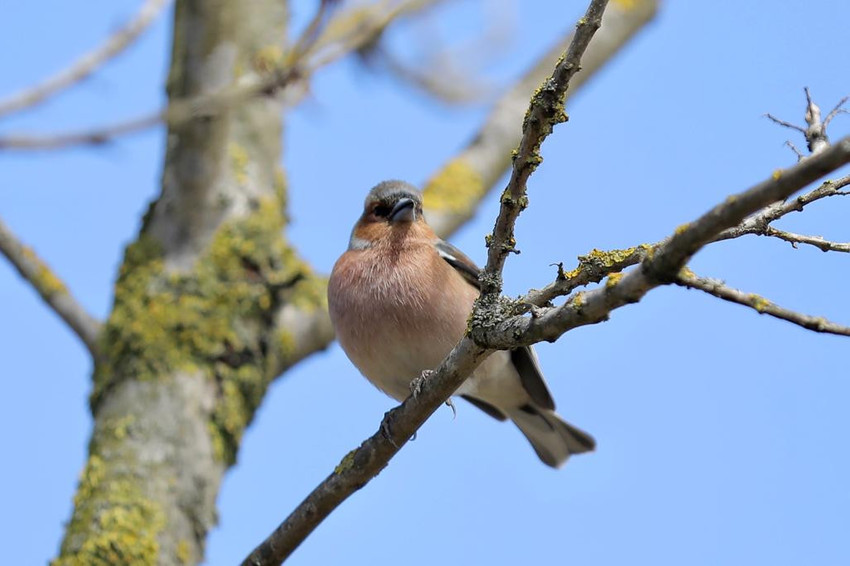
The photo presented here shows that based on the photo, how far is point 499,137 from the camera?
873cm

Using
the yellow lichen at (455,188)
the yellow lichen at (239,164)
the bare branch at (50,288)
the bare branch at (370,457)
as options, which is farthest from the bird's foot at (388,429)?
the yellow lichen at (455,188)

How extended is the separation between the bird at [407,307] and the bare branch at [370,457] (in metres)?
0.87

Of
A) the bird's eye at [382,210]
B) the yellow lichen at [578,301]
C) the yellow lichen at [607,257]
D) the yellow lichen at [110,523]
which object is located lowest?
the yellow lichen at [578,301]

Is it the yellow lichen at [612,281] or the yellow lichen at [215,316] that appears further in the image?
the yellow lichen at [215,316]

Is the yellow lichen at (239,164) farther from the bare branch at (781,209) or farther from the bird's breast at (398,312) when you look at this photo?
the bare branch at (781,209)

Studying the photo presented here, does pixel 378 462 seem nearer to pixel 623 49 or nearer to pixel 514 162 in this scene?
pixel 514 162

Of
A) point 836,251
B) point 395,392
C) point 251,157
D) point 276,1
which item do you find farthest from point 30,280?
point 836,251

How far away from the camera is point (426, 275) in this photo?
581 centimetres

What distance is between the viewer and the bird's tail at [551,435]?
22.7 ft

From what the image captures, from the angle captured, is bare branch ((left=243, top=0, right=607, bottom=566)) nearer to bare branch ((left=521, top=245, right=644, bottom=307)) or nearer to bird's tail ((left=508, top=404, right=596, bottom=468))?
bare branch ((left=521, top=245, right=644, bottom=307))

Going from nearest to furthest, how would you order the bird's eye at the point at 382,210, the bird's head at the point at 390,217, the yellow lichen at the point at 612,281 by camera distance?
1. the yellow lichen at the point at 612,281
2. the bird's head at the point at 390,217
3. the bird's eye at the point at 382,210

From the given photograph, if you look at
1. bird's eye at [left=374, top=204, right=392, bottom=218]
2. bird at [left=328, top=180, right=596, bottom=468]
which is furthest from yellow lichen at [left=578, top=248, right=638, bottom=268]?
bird's eye at [left=374, top=204, right=392, bottom=218]

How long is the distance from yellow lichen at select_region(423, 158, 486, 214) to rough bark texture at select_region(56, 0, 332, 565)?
1.24 metres

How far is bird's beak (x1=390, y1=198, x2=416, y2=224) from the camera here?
6195mm
